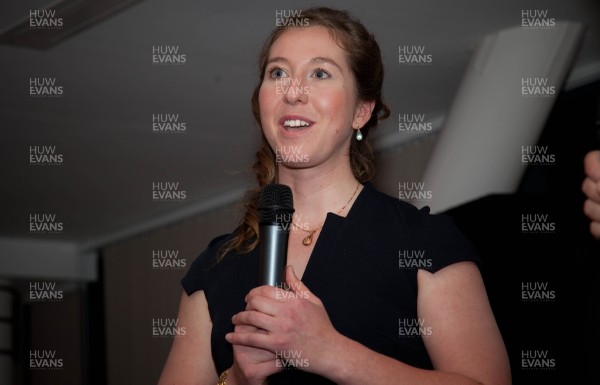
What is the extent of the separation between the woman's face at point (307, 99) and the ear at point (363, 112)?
2cm

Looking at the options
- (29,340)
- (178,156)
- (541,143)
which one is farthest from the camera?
(29,340)

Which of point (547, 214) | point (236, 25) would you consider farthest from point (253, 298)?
point (236, 25)

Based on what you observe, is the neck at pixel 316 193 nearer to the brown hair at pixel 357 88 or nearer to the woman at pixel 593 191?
the brown hair at pixel 357 88

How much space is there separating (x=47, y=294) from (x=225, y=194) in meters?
2.89

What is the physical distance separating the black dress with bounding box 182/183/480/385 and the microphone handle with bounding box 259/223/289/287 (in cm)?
18

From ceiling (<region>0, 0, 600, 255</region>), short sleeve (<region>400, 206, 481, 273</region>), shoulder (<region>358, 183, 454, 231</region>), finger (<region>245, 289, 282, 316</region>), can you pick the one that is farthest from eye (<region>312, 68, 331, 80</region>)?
ceiling (<region>0, 0, 600, 255</region>)

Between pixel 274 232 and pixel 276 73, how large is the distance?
41 cm

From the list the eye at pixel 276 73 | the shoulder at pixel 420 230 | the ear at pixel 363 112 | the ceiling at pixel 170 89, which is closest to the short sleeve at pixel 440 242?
the shoulder at pixel 420 230

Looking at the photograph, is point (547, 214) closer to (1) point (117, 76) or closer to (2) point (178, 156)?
(1) point (117, 76)

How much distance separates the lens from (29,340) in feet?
32.3

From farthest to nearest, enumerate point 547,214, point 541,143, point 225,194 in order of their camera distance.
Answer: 1. point 225,194
2. point 541,143
3. point 547,214

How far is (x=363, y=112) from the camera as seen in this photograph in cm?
193

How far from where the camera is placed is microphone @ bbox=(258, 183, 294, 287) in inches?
59.8

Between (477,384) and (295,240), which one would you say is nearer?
(477,384)
